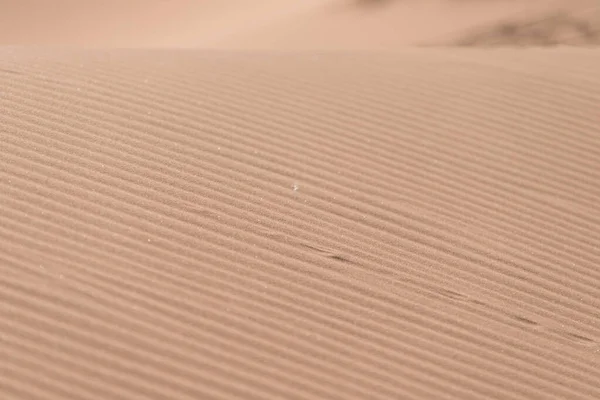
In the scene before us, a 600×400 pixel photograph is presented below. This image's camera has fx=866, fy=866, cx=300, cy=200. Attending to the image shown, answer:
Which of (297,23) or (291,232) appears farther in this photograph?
(297,23)

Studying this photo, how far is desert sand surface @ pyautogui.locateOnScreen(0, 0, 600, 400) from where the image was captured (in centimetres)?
344

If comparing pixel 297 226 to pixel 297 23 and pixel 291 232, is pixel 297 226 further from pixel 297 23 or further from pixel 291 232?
pixel 297 23

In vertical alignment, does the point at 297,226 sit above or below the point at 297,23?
below

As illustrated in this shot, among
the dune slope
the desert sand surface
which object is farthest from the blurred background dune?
the dune slope

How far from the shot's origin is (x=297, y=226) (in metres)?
4.09

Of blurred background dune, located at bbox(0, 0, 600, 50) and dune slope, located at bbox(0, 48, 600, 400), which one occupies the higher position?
blurred background dune, located at bbox(0, 0, 600, 50)

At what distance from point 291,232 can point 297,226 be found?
64 millimetres

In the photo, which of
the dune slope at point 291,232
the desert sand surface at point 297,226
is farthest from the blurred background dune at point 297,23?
the dune slope at point 291,232

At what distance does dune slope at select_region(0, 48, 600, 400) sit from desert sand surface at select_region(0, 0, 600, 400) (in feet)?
0.04

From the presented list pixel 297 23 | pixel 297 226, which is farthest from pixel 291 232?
pixel 297 23

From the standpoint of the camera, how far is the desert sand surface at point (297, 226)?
11.3ft

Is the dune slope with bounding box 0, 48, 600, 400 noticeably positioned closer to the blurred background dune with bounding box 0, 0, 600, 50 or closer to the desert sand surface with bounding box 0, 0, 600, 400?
the desert sand surface with bounding box 0, 0, 600, 400

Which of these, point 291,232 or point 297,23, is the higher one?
point 297,23

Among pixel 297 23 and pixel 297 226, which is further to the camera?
pixel 297 23
